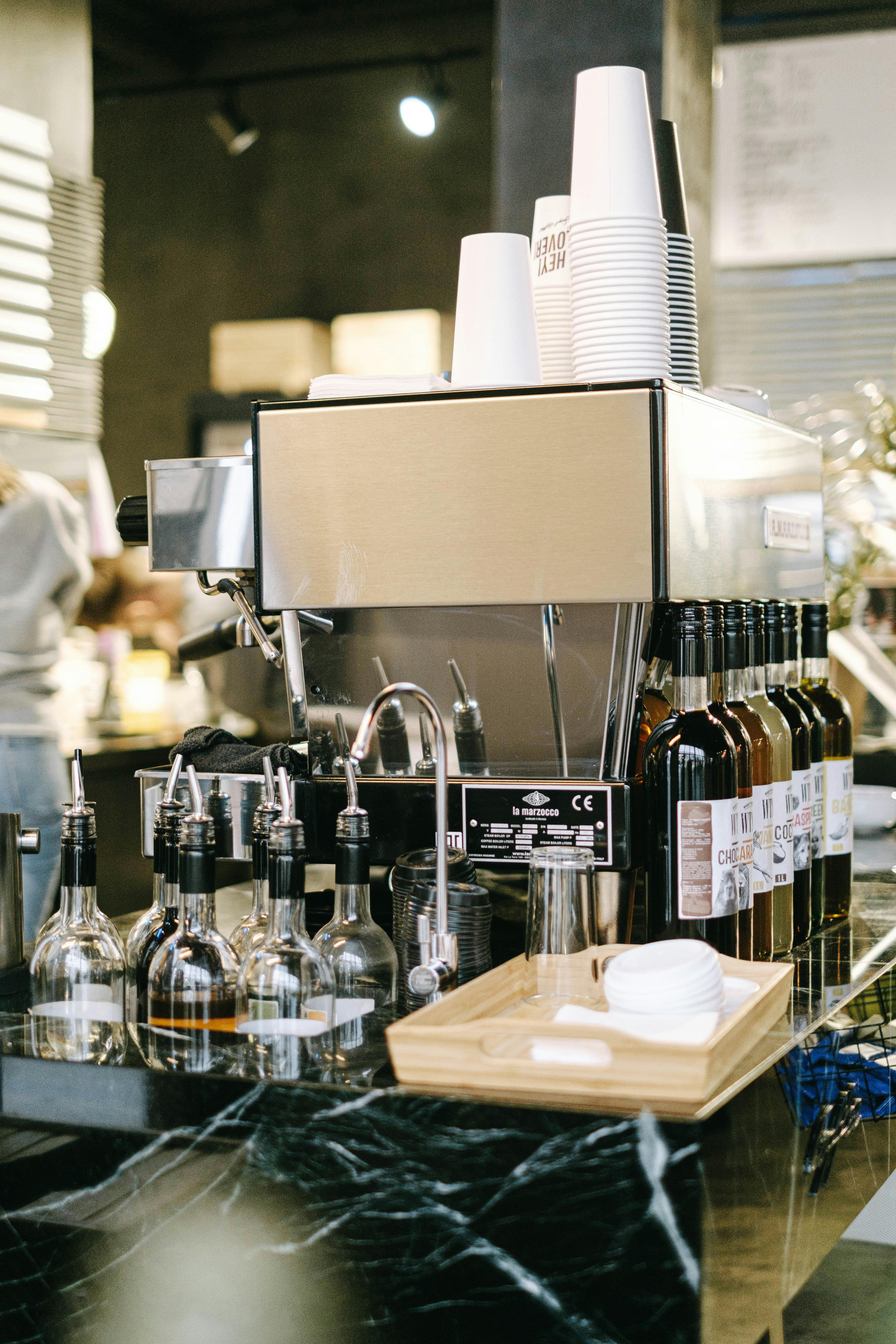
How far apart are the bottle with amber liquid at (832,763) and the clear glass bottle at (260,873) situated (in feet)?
2.52

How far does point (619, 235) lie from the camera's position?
1338 millimetres

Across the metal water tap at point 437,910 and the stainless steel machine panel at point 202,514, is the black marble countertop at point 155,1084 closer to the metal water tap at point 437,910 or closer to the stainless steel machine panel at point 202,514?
the metal water tap at point 437,910

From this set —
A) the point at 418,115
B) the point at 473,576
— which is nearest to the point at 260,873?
the point at 473,576

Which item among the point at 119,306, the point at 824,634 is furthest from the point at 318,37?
the point at 824,634

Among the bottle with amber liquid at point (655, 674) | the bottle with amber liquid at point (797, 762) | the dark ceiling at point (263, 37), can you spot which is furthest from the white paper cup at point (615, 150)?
the dark ceiling at point (263, 37)

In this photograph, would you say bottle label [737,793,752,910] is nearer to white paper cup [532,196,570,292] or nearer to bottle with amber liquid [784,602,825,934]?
bottle with amber liquid [784,602,825,934]

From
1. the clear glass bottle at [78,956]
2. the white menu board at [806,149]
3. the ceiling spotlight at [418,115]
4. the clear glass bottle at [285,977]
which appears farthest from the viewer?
the ceiling spotlight at [418,115]

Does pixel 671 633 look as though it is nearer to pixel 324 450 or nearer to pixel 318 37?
pixel 324 450

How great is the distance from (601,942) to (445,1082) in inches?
15.5

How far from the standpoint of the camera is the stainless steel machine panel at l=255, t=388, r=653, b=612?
1253 mm

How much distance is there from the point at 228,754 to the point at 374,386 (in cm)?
40

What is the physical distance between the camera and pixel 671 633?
4.74ft

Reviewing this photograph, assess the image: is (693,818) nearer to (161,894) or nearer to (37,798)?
(161,894)

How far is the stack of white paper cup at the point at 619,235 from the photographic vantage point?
52.6 inches
